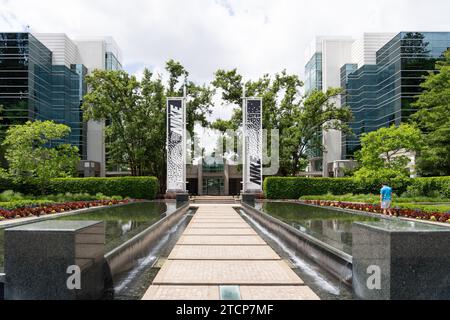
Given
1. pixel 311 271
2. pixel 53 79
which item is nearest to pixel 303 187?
pixel 311 271

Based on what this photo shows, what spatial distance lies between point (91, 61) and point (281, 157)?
38.7 meters

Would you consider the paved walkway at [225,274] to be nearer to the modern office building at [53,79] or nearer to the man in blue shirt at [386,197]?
the man in blue shirt at [386,197]

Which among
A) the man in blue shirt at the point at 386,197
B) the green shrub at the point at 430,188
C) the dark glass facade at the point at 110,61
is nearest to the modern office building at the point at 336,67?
the green shrub at the point at 430,188

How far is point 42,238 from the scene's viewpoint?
418 cm

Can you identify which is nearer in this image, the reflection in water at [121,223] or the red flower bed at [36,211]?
the reflection in water at [121,223]

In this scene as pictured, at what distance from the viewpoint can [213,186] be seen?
56250 mm

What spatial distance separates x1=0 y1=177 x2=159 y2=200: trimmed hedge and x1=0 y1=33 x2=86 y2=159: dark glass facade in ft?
50.2

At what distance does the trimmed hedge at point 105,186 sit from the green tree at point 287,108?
10.9 meters

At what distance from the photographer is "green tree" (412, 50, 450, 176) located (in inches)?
1335

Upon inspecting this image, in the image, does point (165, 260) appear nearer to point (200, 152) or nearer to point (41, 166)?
point (41, 166)

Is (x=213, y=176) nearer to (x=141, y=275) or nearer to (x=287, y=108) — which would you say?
(x=287, y=108)

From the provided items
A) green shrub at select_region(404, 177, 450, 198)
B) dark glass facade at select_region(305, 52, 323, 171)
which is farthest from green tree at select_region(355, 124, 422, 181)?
dark glass facade at select_region(305, 52, 323, 171)

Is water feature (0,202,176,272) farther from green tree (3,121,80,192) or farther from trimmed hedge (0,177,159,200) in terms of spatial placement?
trimmed hedge (0,177,159,200)

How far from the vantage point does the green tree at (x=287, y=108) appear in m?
37.2
